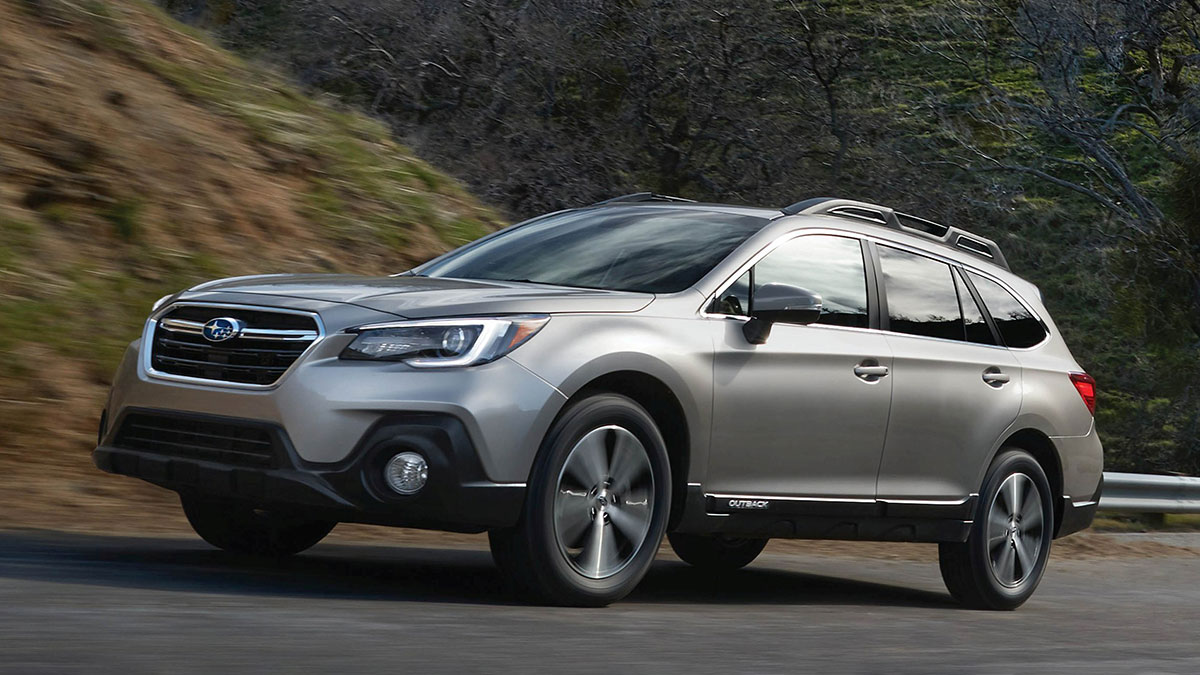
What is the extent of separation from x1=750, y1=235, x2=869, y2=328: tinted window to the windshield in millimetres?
177

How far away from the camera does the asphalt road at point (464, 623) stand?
4.80m

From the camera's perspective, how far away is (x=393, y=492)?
5902 mm

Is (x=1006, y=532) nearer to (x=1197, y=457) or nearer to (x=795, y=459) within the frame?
(x=795, y=459)

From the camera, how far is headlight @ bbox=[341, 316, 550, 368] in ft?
19.6

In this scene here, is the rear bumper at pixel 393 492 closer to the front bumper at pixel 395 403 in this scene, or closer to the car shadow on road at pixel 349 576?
the front bumper at pixel 395 403

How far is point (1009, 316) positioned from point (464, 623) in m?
4.10

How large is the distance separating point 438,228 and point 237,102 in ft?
6.25

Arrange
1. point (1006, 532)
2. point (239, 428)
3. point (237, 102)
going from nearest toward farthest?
point (239, 428)
point (1006, 532)
point (237, 102)

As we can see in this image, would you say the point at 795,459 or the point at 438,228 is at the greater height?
the point at 438,228

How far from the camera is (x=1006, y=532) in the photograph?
328 inches

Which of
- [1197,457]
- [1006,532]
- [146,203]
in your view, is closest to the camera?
[1006,532]

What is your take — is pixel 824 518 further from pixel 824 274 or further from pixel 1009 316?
pixel 1009 316

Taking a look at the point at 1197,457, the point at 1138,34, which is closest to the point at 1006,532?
the point at 1197,457

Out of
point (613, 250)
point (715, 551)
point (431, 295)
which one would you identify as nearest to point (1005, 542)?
point (715, 551)
